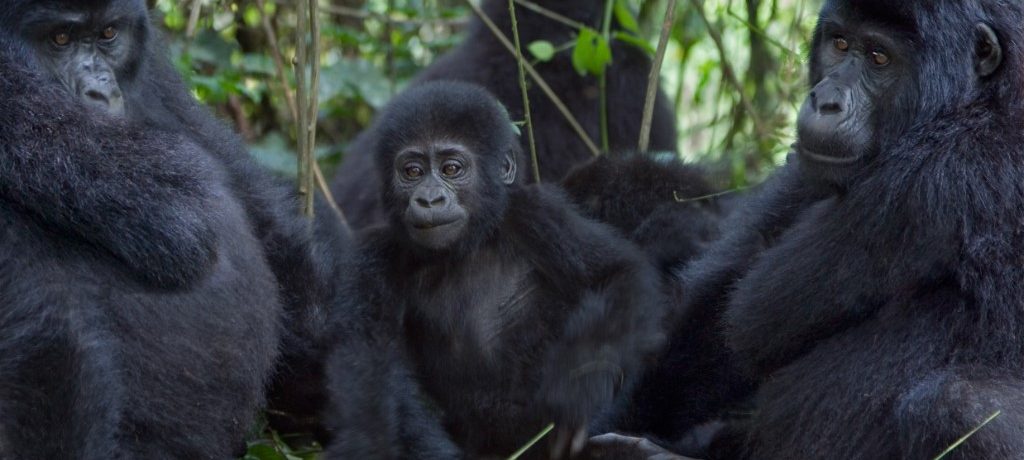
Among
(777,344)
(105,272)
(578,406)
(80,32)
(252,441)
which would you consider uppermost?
(80,32)

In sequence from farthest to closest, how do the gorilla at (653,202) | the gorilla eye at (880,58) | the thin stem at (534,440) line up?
the gorilla at (653,202) < the thin stem at (534,440) < the gorilla eye at (880,58)

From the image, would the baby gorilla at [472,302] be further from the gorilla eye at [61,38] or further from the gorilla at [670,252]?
the gorilla eye at [61,38]

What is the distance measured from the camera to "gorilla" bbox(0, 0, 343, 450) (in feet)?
10.4

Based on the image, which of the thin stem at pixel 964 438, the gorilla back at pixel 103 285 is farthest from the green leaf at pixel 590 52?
the thin stem at pixel 964 438

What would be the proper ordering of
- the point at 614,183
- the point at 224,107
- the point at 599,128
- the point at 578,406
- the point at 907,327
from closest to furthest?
the point at 907,327 → the point at 578,406 → the point at 614,183 → the point at 599,128 → the point at 224,107

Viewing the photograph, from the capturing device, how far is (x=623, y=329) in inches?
159

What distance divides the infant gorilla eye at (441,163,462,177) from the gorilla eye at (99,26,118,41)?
1.04 metres

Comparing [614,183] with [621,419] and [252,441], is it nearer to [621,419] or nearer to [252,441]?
[621,419]

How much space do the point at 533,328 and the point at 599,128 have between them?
2.12m

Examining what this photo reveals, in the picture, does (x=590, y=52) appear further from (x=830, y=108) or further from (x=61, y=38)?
(x=61, y=38)

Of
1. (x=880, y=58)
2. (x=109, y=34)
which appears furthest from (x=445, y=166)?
(x=880, y=58)

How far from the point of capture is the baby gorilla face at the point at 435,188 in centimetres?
403

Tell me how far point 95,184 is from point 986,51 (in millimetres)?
2141

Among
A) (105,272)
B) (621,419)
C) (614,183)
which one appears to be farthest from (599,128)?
(105,272)
